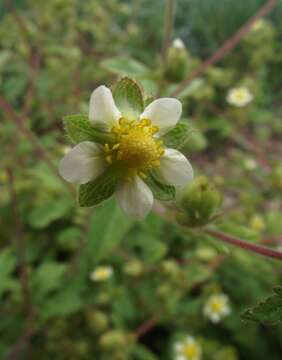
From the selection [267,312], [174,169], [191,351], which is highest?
[174,169]

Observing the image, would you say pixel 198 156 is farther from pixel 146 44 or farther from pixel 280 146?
pixel 146 44

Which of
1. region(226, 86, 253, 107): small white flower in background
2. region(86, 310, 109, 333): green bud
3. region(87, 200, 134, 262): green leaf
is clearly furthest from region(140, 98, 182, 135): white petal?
region(226, 86, 253, 107): small white flower in background

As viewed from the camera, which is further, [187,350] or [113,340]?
[187,350]

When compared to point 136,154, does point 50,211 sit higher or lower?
lower

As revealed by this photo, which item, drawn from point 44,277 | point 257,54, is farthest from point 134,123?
point 257,54

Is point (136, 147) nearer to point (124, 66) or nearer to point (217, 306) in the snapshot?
point (124, 66)

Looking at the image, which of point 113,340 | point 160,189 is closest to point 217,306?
point 113,340

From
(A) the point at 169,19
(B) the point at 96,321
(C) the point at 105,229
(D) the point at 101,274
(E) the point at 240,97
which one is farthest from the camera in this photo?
(E) the point at 240,97
